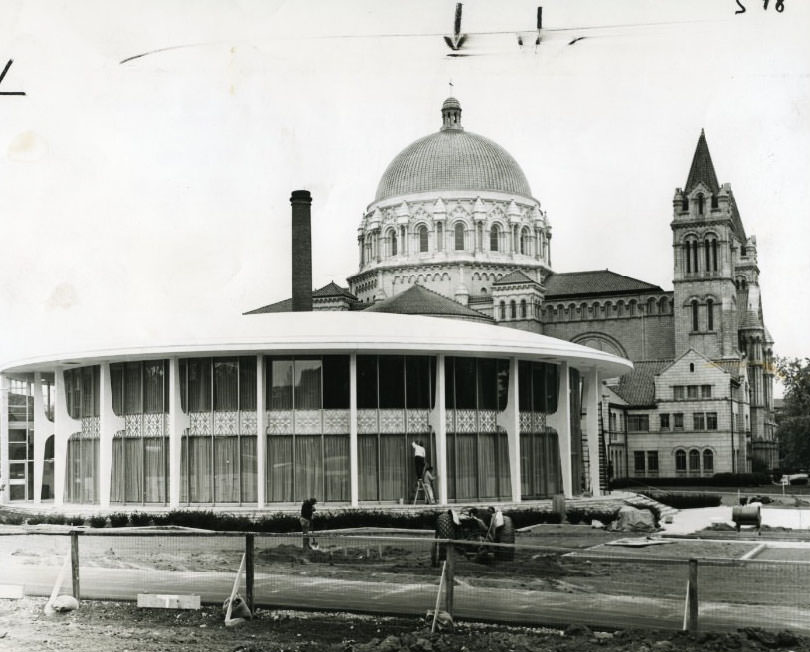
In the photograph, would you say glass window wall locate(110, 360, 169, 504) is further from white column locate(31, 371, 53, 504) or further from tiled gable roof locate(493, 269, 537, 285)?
tiled gable roof locate(493, 269, 537, 285)

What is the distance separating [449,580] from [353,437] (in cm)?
2259

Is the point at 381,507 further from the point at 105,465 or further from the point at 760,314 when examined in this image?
the point at 760,314

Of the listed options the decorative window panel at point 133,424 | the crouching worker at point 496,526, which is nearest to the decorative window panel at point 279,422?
the decorative window panel at point 133,424

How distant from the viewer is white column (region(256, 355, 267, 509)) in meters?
37.6

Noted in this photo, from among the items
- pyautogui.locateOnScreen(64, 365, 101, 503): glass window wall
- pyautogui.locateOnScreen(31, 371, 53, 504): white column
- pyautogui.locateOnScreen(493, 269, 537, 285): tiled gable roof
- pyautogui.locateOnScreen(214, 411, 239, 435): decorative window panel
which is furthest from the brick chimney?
pyautogui.locateOnScreen(493, 269, 537, 285): tiled gable roof

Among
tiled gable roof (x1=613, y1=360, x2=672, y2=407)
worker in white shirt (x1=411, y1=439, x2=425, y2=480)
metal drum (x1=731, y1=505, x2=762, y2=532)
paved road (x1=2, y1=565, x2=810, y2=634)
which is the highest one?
tiled gable roof (x1=613, y1=360, x2=672, y2=407)

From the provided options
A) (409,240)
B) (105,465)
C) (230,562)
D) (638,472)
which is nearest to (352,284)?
(409,240)

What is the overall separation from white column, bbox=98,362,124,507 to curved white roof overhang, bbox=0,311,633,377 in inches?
33.8

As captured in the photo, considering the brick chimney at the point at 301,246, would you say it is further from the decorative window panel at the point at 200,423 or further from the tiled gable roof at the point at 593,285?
the tiled gable roof at the point at 593,285

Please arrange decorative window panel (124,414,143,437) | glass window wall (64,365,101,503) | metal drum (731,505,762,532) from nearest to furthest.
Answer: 1. metal drum (731,505,762,532)
2. decorative window panel (124,414,143,437)
3. glass window wall (64,365,101,503)

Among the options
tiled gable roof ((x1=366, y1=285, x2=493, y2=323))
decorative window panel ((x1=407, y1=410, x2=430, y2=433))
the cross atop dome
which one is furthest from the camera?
the cross atop dome

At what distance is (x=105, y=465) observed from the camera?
4009cm

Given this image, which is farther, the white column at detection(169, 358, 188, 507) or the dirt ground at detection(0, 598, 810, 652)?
the white column at detection(169, 358, 188, 507)

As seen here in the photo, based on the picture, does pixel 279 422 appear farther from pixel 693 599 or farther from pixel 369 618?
pixel 693 599
